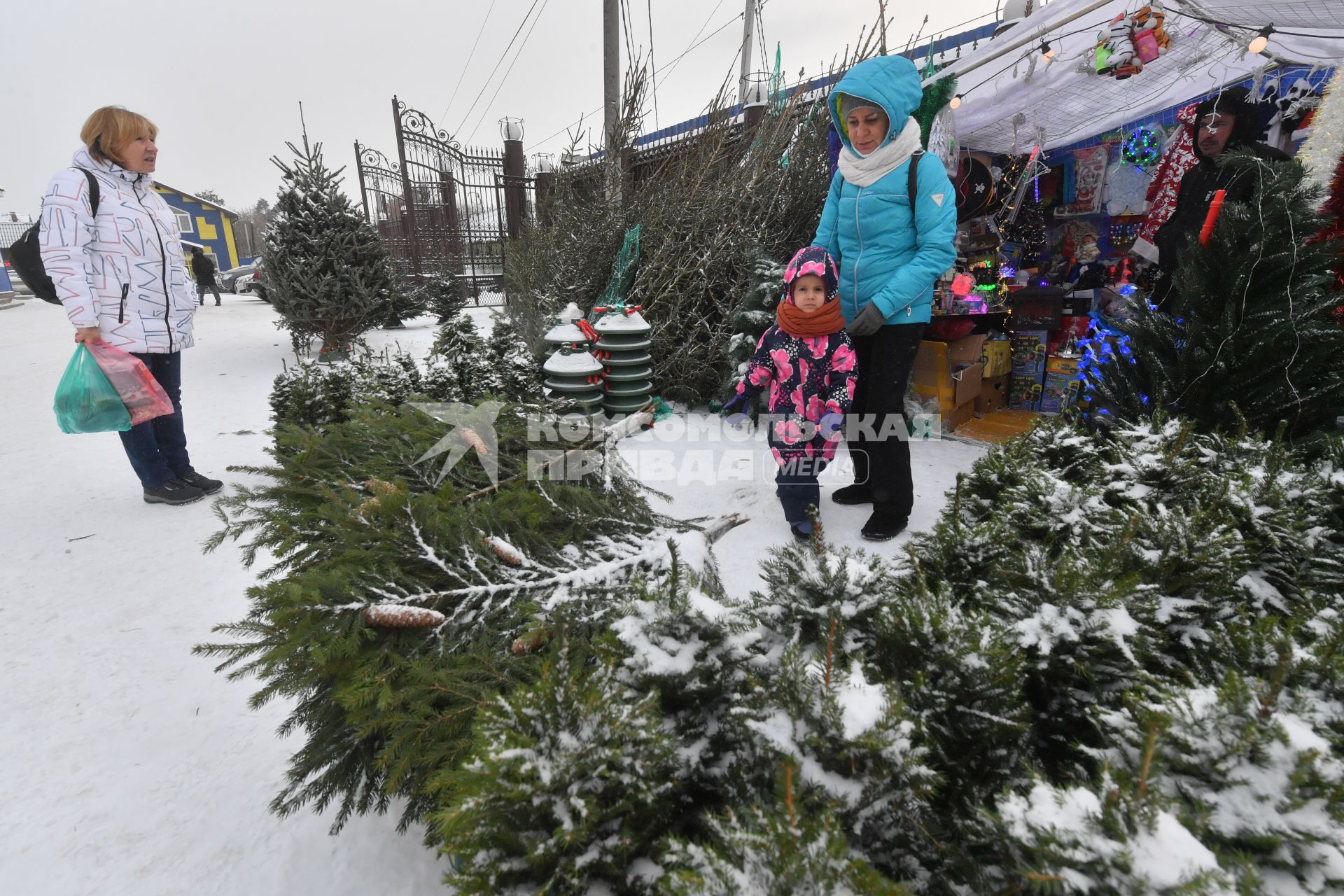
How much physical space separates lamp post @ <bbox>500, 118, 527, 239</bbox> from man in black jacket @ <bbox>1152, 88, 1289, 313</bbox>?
10153mm

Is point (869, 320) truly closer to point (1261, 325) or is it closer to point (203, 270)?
point (1261, 325)

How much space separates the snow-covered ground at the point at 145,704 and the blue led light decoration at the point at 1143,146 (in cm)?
298

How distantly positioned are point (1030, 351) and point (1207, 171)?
2133 millimetres

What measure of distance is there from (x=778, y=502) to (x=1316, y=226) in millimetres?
2387

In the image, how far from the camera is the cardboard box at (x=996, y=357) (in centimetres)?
488

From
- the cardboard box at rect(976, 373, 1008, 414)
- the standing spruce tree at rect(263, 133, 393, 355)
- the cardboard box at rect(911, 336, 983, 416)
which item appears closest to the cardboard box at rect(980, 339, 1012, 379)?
the cardboard box at rect(976, 373, 1008, 414)

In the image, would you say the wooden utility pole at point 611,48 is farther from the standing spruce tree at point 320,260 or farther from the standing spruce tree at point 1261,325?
the standing spruce tree at point 1261,325

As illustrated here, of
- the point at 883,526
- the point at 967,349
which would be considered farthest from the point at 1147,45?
the point at 883,526

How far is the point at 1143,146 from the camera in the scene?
477 centimetres

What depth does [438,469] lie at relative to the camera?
199 centimetres

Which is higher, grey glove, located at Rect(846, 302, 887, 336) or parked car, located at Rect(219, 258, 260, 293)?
parked car, located at Rect(219, 258, 260, 293)

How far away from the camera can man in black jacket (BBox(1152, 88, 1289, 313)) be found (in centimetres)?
309

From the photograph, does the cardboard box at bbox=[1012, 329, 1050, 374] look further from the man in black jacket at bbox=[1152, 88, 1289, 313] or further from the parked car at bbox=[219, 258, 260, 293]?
the parked car at bbox=[219, 258, 260, 293]

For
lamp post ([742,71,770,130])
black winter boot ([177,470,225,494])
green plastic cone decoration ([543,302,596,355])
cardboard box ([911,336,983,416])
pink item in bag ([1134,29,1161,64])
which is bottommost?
black winter boot ([177,470,225,494])
